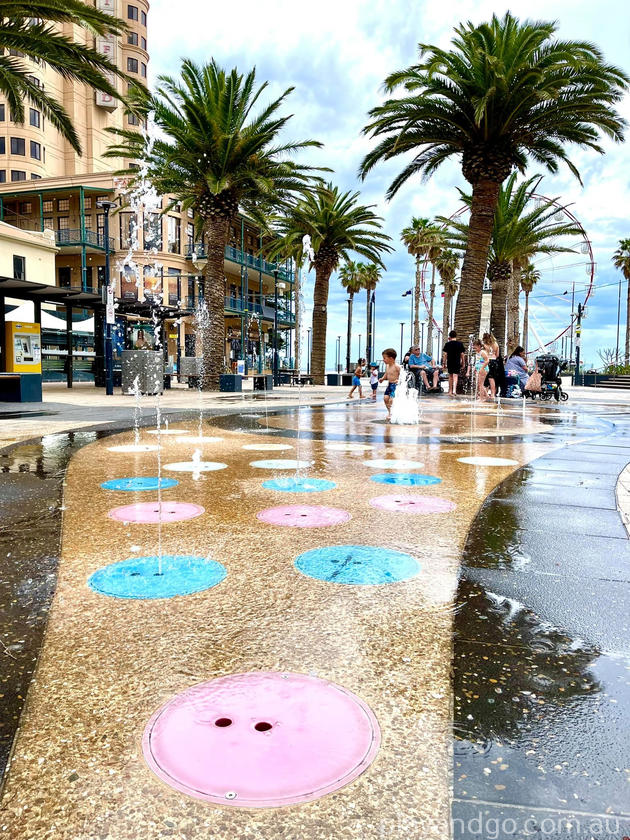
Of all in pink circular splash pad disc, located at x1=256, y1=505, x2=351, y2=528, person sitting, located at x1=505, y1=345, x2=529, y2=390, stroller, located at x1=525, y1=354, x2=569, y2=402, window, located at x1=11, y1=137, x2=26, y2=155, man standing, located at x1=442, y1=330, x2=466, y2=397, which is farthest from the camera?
window, located at x1=11, y1=137, x2=26, y2=155

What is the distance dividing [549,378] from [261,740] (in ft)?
67.8

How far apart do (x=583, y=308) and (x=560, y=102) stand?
24.2 metres

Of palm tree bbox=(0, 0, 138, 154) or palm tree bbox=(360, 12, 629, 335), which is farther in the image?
palm tree bbox=(360, 12, 629, 335)

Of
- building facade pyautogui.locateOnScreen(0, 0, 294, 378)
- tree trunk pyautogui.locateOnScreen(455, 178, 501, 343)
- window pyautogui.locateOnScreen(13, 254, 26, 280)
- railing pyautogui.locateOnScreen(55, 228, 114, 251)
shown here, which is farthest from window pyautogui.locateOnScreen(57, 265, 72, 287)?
tree trunk pyautogui.locateOnScreen(455, 178, 501, 343)

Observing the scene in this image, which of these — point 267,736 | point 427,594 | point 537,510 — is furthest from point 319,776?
point 537,510

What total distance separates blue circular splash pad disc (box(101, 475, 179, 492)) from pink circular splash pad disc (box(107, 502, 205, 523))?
0.64 meters

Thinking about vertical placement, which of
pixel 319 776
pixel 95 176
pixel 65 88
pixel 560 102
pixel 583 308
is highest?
pixel 65 88

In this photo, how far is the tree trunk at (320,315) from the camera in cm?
2881

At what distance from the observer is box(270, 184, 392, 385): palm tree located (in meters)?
28.3

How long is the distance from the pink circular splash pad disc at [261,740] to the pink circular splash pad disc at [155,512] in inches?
89.5

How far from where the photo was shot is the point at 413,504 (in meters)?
4.80

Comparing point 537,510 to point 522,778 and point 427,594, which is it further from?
point 522,778

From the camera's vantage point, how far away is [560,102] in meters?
16.9

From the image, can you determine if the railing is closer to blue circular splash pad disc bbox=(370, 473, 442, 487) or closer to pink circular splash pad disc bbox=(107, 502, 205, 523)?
blue circular splash pad disc bbox=(370, 473, 442, 487)
